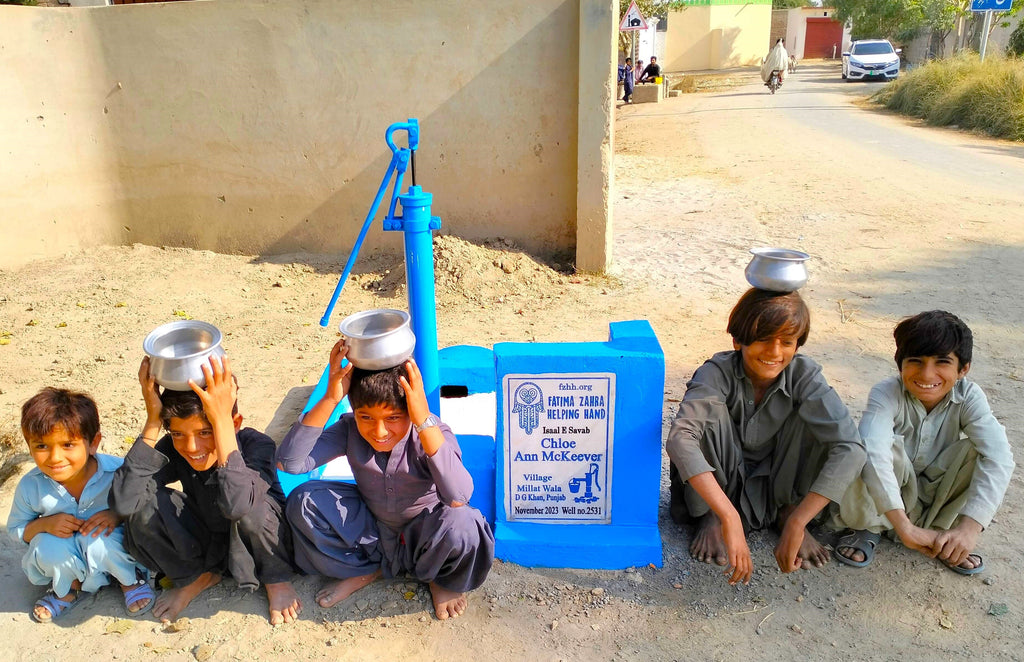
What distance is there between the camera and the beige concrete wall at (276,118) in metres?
4.91

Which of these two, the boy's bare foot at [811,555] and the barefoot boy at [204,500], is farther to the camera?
the boy's bare foot at [811,555]

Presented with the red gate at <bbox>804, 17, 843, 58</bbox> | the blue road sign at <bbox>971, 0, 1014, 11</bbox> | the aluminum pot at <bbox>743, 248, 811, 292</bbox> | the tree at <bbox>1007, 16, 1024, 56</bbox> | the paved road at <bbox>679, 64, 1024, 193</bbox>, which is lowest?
the paved road at <bbox>679, 64, 1024, 193</bbox>

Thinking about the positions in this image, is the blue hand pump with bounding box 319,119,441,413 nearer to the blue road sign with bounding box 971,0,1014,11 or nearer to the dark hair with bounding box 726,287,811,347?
the dark hair with bounding box 726,287,811,347

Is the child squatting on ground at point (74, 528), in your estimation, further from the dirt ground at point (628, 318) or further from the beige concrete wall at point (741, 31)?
the beige concrete wall at point (741, 31)

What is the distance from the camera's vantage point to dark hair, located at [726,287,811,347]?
7.04ft

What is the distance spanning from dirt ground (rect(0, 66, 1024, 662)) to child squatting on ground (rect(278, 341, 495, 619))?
0.12 meters

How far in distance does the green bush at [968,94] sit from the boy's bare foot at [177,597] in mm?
11499

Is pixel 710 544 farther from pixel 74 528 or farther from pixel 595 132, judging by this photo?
pixel 595 132

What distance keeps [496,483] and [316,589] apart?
0.61 metres

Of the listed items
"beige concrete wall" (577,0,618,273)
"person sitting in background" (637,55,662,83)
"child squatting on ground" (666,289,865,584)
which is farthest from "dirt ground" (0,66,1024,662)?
"person sitting in background" (637,55,662,83)

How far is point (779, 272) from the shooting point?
7.14 ft

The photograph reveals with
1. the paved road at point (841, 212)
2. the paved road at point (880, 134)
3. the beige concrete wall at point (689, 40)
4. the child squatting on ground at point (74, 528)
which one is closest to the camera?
the child squatting on ground at point (74, 528)

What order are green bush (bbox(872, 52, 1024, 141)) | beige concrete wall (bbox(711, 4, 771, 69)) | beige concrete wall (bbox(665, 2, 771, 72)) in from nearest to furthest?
green bush (bbox(872, 52, 1024, 141))
beige concrete wall (bbox(665, 2, 771, 72))
beige concrete wall (bbox(711, 4, 771, 69))

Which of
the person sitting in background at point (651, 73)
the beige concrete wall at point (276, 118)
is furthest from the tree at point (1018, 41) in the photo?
the beige concrete wall at point (276, 118)
